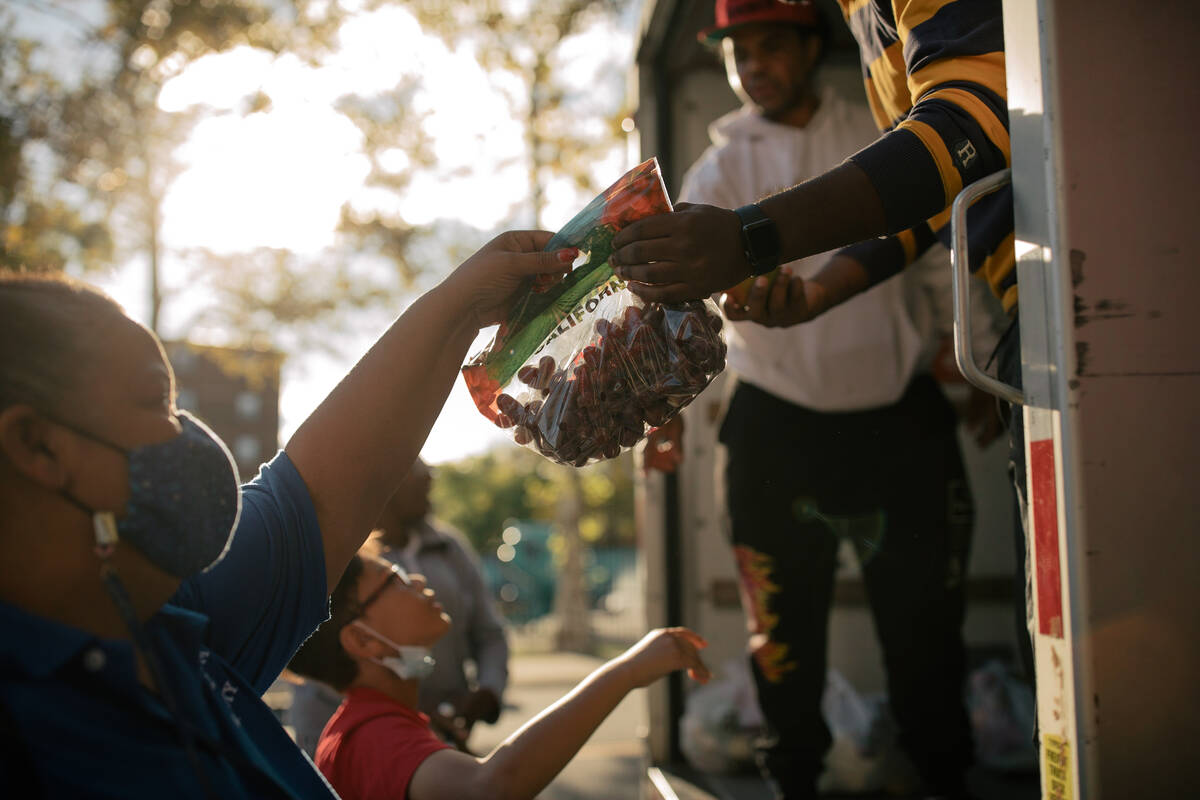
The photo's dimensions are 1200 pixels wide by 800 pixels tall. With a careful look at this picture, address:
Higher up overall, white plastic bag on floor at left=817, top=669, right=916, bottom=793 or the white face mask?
the white face mask

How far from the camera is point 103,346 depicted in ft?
3.91

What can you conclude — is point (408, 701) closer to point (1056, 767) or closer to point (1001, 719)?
point (1056, 767)

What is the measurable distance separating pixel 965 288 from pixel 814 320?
1.33 meters

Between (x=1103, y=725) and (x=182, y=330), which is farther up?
(x=182, y=330)

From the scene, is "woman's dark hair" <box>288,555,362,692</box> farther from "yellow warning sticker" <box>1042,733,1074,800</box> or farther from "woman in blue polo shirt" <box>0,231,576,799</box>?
"yellow warning sticker" <box>1042,733,1074,800</box>

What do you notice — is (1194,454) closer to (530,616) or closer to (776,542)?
(776,542)

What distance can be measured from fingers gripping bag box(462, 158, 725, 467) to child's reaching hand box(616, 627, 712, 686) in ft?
1.32

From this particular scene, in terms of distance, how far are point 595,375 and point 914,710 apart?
5.33 ft

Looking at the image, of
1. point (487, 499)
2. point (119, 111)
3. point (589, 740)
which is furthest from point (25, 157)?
point (487, 499)

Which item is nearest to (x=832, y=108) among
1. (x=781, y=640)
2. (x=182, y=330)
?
(x=781, y=640)

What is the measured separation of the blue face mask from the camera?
3.84 ft

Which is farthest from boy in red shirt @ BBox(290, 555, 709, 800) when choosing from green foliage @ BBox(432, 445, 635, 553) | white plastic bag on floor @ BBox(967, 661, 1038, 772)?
green foliage @ BBox(432, 445, 635, 553)

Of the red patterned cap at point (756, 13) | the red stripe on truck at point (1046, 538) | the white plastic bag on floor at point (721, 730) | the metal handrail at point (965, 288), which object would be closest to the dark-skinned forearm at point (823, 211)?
the metal handrail at point (965, 288)

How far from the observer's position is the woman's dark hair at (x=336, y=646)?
93.6 inches
